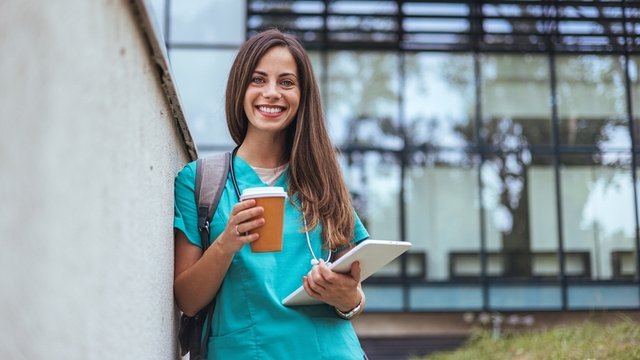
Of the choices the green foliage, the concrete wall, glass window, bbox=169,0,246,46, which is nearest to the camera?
the concrete wall

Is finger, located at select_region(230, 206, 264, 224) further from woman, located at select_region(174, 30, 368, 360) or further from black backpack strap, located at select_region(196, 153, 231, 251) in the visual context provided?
black backpack strap, located at select_region(196, 153, 231, 251)

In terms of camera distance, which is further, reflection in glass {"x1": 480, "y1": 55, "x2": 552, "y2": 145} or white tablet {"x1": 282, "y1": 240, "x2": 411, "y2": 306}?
reflection in glass {"x1": 480, "y1": 55, "x2": 552, "y2": 145}

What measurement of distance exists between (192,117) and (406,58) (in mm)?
3667

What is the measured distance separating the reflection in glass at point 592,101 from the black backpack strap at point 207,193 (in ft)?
38.7

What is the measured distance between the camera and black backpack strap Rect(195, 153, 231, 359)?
2236mm

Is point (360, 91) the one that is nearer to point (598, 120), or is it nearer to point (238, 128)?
point (598, 120)

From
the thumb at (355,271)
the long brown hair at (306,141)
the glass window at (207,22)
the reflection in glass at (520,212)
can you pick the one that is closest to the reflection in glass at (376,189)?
the reflection in glass at (520,212)

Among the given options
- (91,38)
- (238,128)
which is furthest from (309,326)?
(91,38)

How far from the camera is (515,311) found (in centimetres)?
1289

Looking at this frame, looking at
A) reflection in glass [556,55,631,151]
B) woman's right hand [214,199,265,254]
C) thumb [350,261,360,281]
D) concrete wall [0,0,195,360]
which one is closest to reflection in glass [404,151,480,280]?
reflection in glass [556,55,631,151]

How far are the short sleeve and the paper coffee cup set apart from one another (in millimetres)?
274

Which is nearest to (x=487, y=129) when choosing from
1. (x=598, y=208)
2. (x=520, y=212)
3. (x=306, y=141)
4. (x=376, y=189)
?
(x=520, y=212)

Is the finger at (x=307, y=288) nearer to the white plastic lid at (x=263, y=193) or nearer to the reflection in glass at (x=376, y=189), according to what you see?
the white plastic lid at (x=263, y=193)

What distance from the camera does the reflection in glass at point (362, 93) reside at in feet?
43.4
